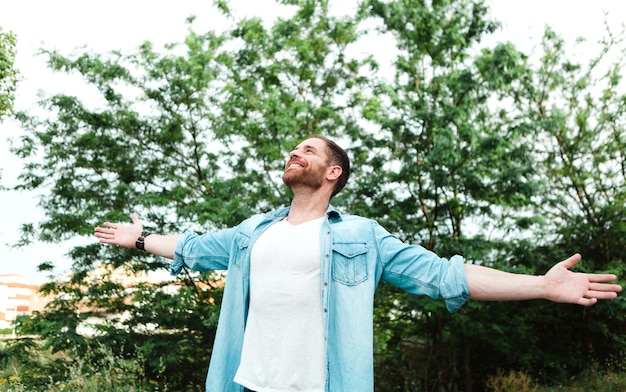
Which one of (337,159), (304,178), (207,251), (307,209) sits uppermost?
(337,159)

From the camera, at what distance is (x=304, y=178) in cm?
250

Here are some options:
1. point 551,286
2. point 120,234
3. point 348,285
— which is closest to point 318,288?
point 348,285

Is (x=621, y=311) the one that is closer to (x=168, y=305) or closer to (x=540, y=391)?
(x=540, y=391)

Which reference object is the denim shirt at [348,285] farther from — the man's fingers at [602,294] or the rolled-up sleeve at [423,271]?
the man's fingers at [602,294]

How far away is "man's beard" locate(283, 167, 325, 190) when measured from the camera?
249 centimetres

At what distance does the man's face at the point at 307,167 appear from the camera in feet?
8.18

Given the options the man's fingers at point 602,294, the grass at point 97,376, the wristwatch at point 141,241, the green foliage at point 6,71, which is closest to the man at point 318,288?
the man's fingers at point 602,294

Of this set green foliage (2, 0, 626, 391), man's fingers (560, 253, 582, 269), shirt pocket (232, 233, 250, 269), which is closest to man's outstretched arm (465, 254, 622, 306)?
man's fingers (560, 253, 582, 269)

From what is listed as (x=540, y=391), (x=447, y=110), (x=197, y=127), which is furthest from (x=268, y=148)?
(x=540, y=391)

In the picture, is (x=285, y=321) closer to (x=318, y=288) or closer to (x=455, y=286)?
(x=318, y=288)

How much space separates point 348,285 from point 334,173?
1.82 feet

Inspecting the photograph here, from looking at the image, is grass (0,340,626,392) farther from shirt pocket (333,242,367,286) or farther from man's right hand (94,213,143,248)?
shirt pocket (333,242,367,286)

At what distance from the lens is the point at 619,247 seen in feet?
29.3

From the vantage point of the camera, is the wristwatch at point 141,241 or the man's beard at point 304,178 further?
the wristwatch at point 141,241
